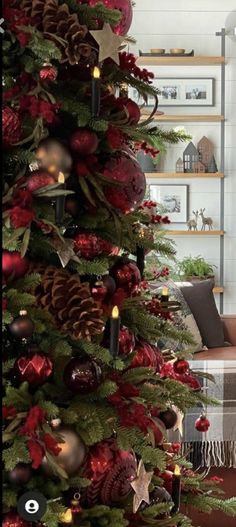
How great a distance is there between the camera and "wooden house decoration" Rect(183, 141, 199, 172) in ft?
21.8

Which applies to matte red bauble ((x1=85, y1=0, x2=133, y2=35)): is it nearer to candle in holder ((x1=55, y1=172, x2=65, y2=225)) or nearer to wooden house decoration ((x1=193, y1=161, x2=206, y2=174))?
candle in holder ((x1=55, y1=172, x2=65, y2=225))

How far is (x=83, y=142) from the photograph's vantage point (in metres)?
1.53

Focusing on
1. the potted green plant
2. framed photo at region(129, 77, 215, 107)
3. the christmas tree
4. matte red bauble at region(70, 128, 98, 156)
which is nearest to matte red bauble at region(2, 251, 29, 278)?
the christmas tree

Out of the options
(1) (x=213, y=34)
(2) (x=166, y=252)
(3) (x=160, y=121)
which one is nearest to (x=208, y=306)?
(3) (x=160, y=121)

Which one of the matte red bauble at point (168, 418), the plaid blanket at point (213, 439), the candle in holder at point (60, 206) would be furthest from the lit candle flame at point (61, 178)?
the plaid blanket at point (213, 439)

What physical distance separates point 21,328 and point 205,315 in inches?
155

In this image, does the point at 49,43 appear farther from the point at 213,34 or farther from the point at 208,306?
the point at 213,34

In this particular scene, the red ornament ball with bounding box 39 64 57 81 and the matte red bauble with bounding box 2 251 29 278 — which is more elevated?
the red ornament ball with bounding box 39 64 57 81

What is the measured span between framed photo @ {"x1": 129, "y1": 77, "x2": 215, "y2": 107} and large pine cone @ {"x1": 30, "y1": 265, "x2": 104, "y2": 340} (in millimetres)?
5356

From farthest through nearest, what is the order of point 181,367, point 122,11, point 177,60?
point 177,60 < point 181,367 < point 122,11

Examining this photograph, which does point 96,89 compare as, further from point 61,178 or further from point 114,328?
point 114,328

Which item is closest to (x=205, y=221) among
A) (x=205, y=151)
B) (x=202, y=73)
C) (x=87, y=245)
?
(x=205, y=151)

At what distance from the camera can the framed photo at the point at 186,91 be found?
670cm

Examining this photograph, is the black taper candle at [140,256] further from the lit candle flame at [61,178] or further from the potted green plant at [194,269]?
the potted green plant at [194,269]
